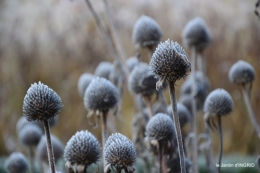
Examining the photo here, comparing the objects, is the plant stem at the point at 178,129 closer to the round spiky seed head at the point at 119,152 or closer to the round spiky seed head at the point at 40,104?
the round spiky seed head at the point at 119,152

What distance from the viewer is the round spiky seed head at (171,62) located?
1.01 m

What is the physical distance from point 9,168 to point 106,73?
0.74 m

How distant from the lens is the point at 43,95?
3.53 ft

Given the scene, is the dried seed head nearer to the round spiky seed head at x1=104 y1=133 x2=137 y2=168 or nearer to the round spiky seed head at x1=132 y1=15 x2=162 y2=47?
the round spiky seed head at x1=104 y1=133 x2=137 y2=168

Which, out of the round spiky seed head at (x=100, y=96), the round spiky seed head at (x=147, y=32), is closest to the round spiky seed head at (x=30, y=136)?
the round spiky seed head at (x=100, y=96)

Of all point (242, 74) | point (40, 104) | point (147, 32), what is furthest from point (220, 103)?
point (40, 104)

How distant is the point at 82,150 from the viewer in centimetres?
104

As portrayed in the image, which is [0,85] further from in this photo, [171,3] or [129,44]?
[171,3]

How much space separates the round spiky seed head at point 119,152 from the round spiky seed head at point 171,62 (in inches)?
7.7

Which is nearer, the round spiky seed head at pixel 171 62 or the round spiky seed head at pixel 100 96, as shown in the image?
the round spiky seed head at pixel 171 62

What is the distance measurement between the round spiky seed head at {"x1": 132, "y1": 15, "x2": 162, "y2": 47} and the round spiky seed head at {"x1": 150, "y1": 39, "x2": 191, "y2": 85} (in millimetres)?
693

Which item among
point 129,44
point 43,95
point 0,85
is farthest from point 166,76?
point 0,85

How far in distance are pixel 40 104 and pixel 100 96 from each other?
0.39 metres

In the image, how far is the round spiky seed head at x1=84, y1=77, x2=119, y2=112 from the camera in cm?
143
